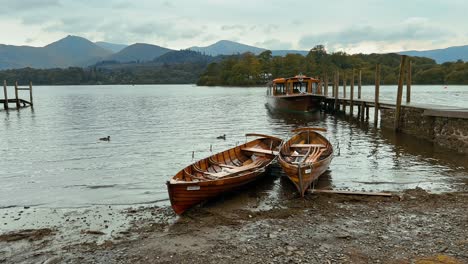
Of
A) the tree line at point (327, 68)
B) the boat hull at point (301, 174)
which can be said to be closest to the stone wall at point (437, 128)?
the boat hull at point (301, 174)

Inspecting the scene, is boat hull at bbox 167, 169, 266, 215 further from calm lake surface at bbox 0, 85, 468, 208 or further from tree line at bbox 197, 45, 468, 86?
tree line at bbox 197, 45, 468, 86

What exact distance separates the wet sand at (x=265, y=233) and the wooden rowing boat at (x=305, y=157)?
1.97ft

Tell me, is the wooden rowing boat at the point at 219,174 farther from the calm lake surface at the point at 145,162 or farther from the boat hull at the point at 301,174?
the boat hull at the point at 301,174

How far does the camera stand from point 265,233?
8.06 metres

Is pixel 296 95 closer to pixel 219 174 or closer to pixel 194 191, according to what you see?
pixel 219 174

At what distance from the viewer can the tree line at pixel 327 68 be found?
134 m

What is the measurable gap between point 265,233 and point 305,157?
5.06 m

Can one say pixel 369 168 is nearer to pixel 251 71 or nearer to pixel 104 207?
pixel 104 207

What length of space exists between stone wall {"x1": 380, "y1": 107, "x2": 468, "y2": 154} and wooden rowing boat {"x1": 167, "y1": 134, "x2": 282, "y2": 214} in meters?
8.19

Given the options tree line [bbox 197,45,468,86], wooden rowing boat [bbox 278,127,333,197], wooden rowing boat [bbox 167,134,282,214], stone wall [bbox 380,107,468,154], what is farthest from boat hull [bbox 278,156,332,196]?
tree line [bbox 197,45,468,86]

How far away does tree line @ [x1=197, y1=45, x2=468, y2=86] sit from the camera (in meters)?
134

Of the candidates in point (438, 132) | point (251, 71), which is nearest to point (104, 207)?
point (438, 132)

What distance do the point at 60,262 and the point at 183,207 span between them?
10.5ft

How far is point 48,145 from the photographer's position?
22.1 m
